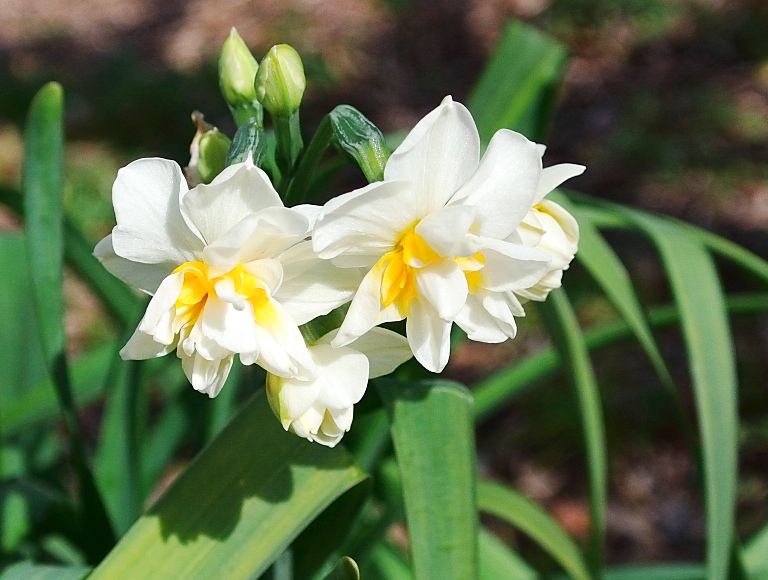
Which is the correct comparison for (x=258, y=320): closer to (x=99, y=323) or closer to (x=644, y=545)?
(x=644, y=545)

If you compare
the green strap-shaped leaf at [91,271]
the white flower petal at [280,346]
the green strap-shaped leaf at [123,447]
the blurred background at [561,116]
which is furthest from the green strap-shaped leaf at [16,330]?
the white flower petal at [280,346]

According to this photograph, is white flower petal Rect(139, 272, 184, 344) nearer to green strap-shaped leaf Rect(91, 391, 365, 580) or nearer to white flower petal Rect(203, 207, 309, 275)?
white flower petal Rect(203, 207, 309, 275)

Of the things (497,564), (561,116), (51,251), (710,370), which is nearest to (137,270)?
(51,251)

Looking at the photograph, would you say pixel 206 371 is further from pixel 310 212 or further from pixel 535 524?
pixel 535 524

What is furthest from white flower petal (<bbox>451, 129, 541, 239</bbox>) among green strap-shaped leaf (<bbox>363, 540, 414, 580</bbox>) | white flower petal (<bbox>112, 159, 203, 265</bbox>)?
green strap-shaped leaf (<bbox>363, 540, 414, 580</bbox>)

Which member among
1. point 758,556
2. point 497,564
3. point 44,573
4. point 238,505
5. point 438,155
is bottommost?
point 497,564

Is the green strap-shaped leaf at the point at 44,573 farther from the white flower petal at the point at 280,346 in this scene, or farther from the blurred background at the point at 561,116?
the blurred background at the point at 561,116

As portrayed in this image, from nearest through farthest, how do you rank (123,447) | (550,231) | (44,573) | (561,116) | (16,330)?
(550,231) < (44,573) < (123,447) < (16,330) < (561,116)
